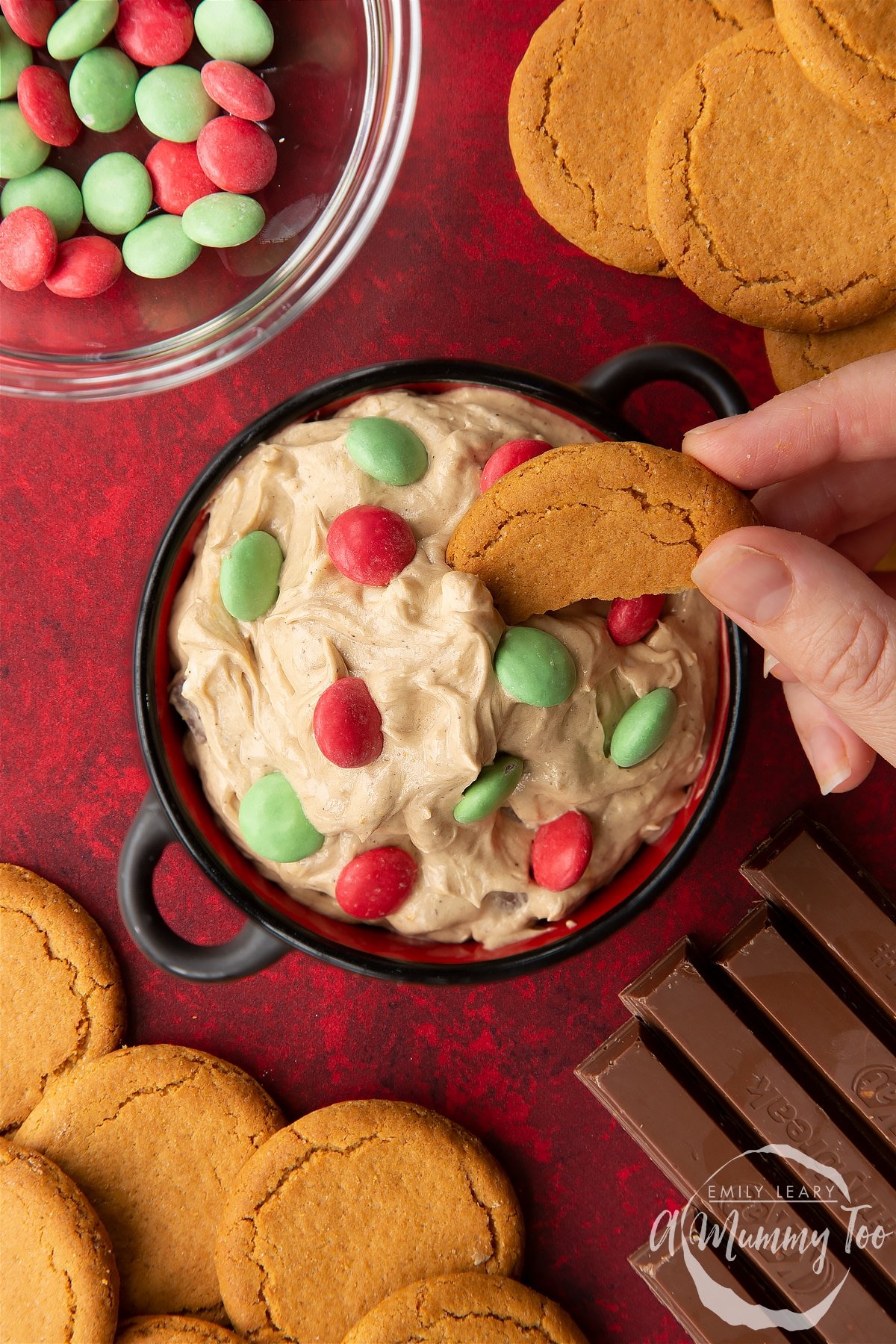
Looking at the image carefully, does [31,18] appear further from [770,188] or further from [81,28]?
[770,188]

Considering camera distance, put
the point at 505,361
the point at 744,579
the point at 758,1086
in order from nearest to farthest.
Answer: the point at 744,579
the point at 758,1086
the point at 505,361

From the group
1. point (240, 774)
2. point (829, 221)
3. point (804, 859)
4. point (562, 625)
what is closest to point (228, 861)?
point (240, 774)

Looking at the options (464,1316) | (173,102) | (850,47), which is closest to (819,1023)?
(464,1316)

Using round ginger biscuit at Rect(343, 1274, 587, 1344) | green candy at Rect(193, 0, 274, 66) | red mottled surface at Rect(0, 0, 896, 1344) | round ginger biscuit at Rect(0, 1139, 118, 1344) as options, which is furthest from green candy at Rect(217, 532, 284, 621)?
round ginger biscuit at Rect(343, 1274, 587, 1344)

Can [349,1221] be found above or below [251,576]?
below

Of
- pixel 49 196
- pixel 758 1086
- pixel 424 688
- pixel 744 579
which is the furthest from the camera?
pixel 758 1086

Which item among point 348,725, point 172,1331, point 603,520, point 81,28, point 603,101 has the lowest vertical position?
point 172,1331

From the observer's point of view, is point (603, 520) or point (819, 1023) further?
point (819, 1023)
